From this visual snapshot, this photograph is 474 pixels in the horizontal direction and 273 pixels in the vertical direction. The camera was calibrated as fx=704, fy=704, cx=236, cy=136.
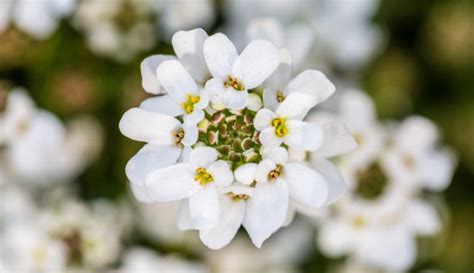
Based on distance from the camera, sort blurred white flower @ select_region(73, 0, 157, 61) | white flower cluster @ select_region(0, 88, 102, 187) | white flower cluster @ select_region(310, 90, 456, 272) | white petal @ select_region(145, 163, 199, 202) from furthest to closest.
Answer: blurred white flower @ select_region(73, 0, 157, 61), white flower cluster @ select_region(0, 88, 102, 187), white flower cluster @ select_region(310, 90, 456, 272), white petal @ select_region(145, 163, 199, 202)

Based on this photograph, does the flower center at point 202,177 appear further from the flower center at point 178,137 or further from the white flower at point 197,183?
the flower center at point 178,137

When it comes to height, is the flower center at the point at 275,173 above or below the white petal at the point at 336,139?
below

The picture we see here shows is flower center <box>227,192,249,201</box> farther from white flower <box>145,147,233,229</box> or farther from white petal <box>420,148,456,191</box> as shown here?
white petal <box>420,148,456,191</box>

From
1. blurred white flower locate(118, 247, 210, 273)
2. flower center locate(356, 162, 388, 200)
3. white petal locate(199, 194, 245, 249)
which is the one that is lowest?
blurred white flower locate(118, 247, 210, 273)

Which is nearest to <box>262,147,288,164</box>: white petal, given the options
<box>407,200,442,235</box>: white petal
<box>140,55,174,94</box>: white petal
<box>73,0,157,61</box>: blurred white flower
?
<box>140,55,174,94</box>: white petal

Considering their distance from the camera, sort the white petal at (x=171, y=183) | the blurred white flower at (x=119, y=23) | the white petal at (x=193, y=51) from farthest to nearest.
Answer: the blurred white flower at (x=119, y=23)
the white petal at (x=193, y=51)
the white petal at (x=171, y=183)

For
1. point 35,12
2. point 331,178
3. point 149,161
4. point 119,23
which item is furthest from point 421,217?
point 35,12

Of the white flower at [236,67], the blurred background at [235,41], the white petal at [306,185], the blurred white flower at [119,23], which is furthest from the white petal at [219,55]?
the blurred white flower at [119,23]

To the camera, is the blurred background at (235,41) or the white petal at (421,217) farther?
the blurred background at (235,41)
